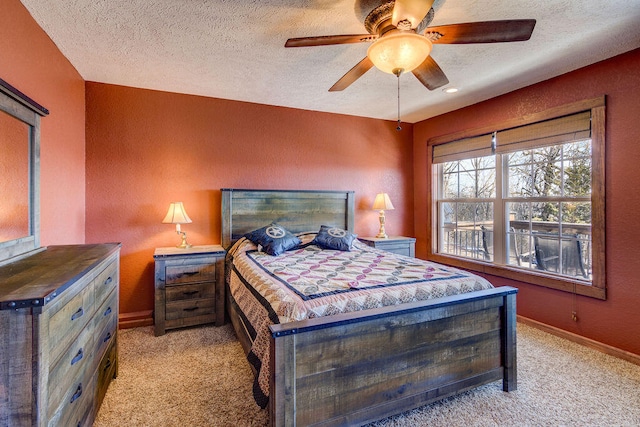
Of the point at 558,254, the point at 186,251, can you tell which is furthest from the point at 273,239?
the point at 558,254

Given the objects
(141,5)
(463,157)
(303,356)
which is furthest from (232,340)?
(463,157)

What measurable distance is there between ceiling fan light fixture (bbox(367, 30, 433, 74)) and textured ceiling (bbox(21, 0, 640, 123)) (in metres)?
0.24

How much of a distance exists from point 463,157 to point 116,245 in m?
3.88

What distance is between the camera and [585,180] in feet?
9.53

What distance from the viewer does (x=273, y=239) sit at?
3.22 m

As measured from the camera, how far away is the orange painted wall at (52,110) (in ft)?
6.11

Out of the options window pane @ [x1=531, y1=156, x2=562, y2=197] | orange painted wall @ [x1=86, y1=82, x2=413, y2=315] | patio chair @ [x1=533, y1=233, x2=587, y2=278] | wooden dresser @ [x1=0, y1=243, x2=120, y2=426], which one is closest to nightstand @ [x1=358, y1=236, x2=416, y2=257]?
orange painted wall @ [x1=86, y1=82, x2=413, y2=315]

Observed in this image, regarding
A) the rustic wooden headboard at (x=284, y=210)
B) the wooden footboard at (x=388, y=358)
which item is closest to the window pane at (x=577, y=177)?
the wooden footboard at (x=388, y=358)

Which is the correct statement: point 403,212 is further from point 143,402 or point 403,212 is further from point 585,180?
point 143,402

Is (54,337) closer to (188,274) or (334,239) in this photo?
(188,274)

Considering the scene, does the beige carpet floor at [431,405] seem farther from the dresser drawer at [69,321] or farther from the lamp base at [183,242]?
the lamp base at [183,242]

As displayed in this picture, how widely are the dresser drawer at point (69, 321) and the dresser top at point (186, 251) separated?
4.59 feet

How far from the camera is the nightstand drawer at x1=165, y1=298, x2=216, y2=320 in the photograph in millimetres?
3021

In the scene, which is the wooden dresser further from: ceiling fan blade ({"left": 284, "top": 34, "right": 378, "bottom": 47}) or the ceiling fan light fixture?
the ceiling fan light fixture
